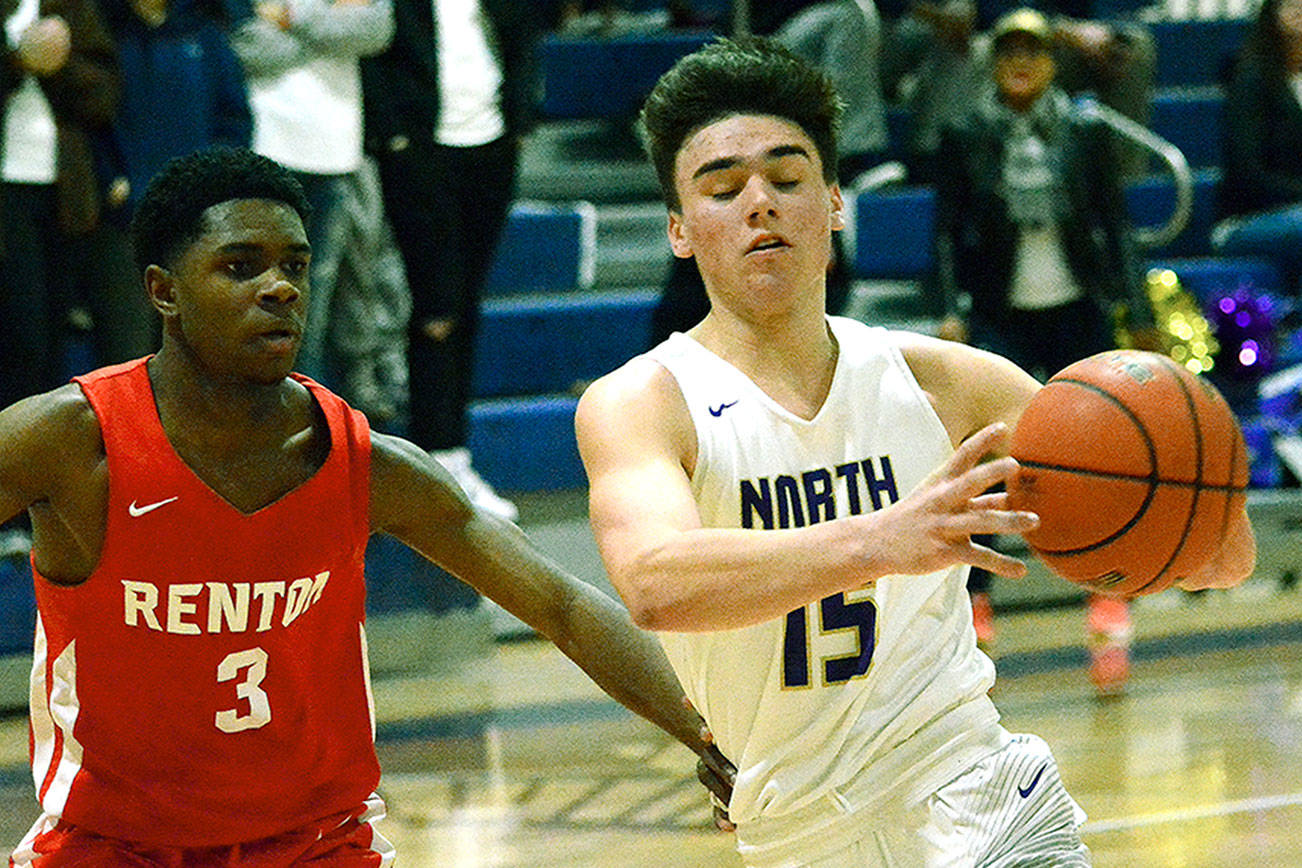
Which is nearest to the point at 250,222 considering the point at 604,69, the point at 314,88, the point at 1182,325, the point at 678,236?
the point at 678,236

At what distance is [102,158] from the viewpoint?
19.3 feet

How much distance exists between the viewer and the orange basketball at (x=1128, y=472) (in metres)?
2.36

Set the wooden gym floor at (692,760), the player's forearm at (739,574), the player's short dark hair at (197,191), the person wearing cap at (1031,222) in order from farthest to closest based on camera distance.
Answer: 1. the person wearing cap at (1031,222)
2. the wooden gym floor at (692,760)
3. the player's short dark hair at (197,191)
4. the player's forearm at (739,574)

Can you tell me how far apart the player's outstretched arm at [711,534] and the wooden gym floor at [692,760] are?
88.8 inches

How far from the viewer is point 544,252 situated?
8031 millimetres

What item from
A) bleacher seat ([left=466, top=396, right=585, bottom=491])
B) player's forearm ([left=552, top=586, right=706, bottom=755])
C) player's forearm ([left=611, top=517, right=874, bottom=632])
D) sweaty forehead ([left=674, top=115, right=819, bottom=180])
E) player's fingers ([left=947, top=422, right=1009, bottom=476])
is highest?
sweaty forehead ([left=674, top=115, right=819, bottom=180])

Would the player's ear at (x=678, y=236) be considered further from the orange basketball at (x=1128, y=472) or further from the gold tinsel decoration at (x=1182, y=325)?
the gold tinsel decoration at (x=1182, y=325)

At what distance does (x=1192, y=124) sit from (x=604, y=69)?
313 cm

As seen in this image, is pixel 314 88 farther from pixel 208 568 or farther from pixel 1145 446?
pixel 1145 446

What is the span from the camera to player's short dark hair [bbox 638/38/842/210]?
2.78 meters

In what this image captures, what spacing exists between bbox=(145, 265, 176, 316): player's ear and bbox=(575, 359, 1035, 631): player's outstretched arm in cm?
69

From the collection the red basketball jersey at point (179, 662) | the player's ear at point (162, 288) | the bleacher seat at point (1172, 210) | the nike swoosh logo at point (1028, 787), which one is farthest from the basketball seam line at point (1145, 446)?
the bleacher seat at point (1172, 210)

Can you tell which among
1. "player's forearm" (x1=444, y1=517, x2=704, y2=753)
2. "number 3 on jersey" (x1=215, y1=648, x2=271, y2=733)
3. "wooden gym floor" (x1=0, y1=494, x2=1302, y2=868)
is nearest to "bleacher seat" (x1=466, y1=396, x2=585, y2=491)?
"wooden gym floor" (x1=0, y1=494, x2=1302, y2=868)

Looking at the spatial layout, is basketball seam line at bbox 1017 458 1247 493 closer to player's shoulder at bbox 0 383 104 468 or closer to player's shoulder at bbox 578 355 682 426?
player's shoulder at bbox 578 355 682 426
